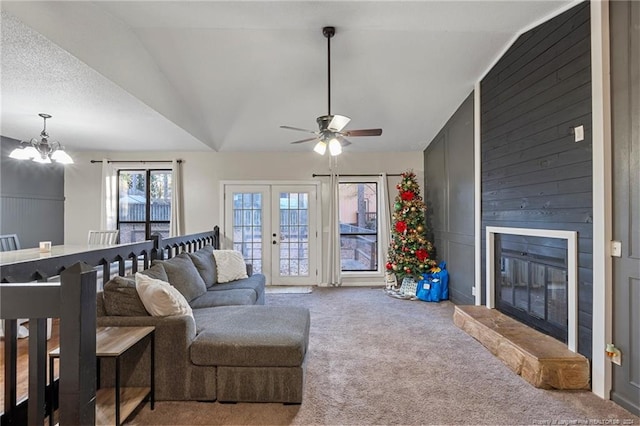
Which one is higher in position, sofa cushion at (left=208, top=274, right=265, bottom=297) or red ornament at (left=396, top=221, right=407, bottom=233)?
red ornament at (left=396, top=221, right=407, bottom=233)

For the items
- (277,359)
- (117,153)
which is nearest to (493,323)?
(277,359)

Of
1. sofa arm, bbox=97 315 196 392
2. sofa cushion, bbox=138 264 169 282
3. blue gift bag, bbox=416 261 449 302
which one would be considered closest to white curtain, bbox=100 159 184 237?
sofa cushion, bbox=138 264 169 282

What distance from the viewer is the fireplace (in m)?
2.94

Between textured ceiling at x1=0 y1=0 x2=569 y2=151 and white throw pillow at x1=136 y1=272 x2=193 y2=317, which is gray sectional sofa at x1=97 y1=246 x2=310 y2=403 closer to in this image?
white throw pillow at x1=136 y1=272 x2=193 y2=317

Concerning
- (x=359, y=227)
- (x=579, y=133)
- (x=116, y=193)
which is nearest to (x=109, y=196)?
(x=116, y=193)

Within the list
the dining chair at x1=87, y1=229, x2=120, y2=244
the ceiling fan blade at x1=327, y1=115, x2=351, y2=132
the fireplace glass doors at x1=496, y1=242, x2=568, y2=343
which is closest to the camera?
the fireplace glass doors at x1=496, y1=242, x2=568, y2=343

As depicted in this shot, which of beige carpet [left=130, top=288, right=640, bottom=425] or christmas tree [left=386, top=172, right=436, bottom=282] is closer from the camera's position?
beige carpet [left=130, top=288, right=640, bottom=425]

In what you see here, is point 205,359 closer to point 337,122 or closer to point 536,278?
point 337,122

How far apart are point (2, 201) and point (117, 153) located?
1845 millimetres

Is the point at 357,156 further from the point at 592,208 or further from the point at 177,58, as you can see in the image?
the point at 592,208

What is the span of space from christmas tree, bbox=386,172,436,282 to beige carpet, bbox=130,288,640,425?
5.90 feet

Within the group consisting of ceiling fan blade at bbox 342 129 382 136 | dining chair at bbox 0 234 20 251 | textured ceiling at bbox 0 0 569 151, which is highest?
textured ceiling at bbox 0 0 569 151

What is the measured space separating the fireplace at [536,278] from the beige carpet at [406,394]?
2.05ft

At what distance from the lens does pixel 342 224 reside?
6.64 metres
